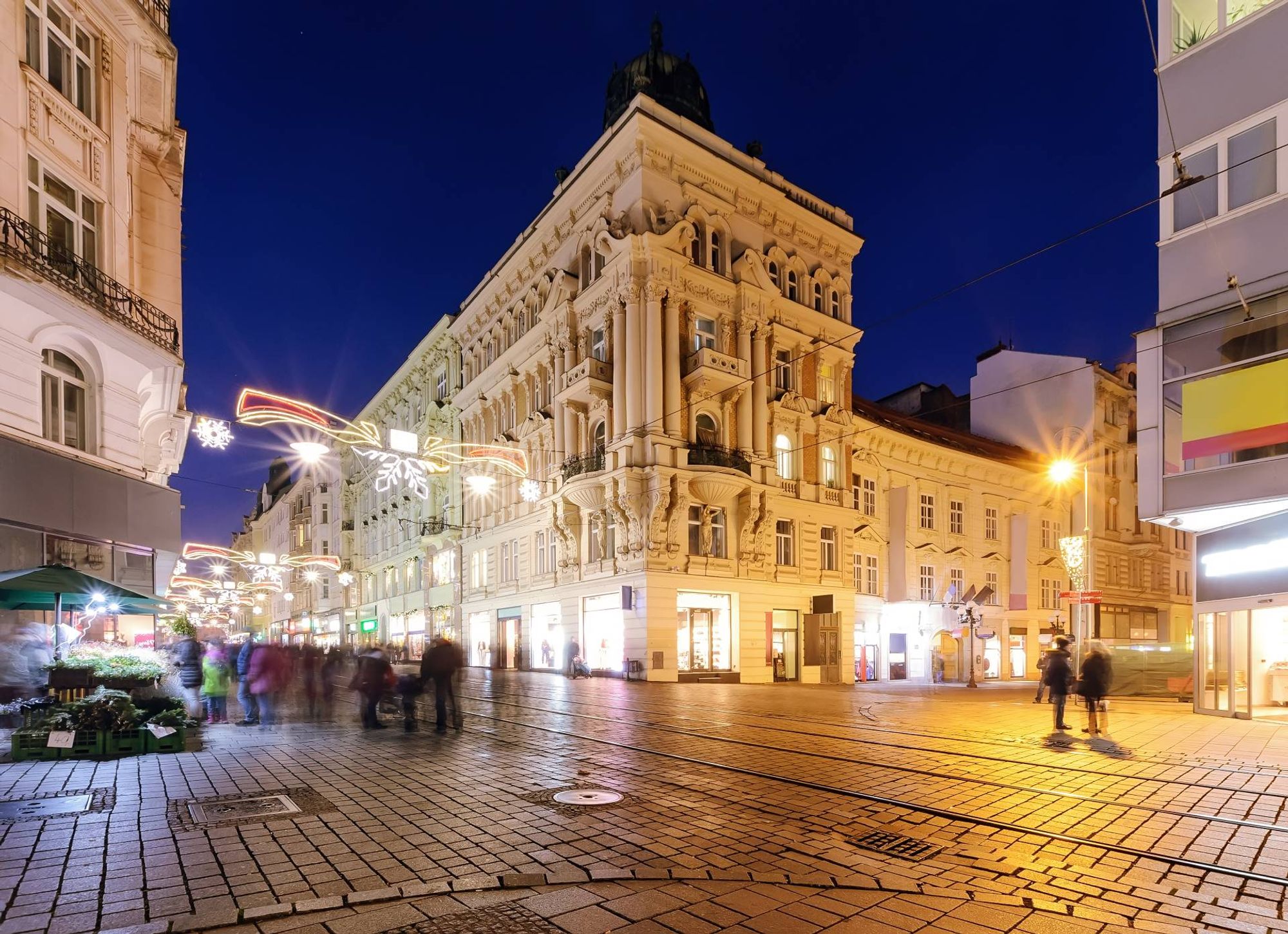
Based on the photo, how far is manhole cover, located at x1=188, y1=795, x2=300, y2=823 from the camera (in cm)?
724

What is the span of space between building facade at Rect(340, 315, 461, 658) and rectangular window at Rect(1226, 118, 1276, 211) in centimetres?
3253

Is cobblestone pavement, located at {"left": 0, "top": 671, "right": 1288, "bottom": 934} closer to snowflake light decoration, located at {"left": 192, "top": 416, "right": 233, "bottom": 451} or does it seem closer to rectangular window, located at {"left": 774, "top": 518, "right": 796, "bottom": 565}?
snowflake light decoration, located at {"left": 192, "top": 416, "right": 233, "bottom": 451}

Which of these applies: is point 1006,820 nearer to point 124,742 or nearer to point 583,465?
point 124,742

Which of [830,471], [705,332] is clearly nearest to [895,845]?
[705,332]

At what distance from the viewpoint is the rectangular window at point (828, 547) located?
1329 inches

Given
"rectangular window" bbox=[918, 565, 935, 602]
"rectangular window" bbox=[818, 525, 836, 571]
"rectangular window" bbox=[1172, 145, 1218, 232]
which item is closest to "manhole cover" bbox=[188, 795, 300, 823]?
"rectangular window" bbox=[1172, 145, 1218, 232]

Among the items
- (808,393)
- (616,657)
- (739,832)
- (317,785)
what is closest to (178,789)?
(317,785)

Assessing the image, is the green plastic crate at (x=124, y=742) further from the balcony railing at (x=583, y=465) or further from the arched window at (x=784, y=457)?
the arched window at (x=784, y=457)

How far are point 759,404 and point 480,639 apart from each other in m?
21.1

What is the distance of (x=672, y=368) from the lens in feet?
94.5

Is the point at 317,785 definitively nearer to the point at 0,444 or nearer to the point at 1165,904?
the point at 1165,904

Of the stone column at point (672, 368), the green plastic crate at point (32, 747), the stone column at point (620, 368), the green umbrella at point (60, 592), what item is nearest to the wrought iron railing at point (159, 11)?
the green umbrella at point (60, 592)

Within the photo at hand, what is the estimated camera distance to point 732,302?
3123cm

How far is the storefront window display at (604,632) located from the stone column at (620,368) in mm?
6614
